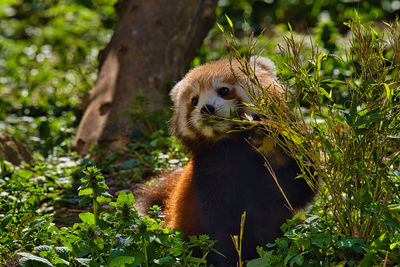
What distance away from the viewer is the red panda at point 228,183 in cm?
333

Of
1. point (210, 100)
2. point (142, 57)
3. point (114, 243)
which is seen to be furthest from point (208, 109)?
point (142, 57)

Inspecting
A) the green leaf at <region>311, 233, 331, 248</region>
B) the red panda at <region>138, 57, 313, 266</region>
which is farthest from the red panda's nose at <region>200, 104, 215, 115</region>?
the green leaf at <region>311, 233, 331, 248</region>

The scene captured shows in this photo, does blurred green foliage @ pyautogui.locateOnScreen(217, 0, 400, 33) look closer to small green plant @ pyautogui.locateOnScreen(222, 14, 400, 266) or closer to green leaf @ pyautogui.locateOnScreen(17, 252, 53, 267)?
small green plant @ pyautogui.locateOnScreen(222, 14, 400, 266)

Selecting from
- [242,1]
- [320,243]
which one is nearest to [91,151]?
[320,243]

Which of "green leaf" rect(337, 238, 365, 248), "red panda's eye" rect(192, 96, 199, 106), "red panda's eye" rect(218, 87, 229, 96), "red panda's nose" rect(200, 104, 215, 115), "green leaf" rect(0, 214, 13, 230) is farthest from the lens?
"red panda's eye" rect(192, 96, 199, 106)

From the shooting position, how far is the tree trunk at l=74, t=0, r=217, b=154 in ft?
19.0

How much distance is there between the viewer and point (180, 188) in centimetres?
370

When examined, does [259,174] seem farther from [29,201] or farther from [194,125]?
[29,201]

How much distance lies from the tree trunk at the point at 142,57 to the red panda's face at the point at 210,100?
1669mm

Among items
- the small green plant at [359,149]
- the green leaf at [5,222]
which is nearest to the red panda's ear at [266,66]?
the small green plant at [359,149]

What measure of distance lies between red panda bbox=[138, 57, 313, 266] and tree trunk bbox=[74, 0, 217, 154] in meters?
2.09

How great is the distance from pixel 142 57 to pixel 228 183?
2.99 meters

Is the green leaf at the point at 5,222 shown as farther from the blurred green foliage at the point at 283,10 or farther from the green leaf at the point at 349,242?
the blurred green foliage at the point at 283,10

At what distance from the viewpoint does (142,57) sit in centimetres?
605
